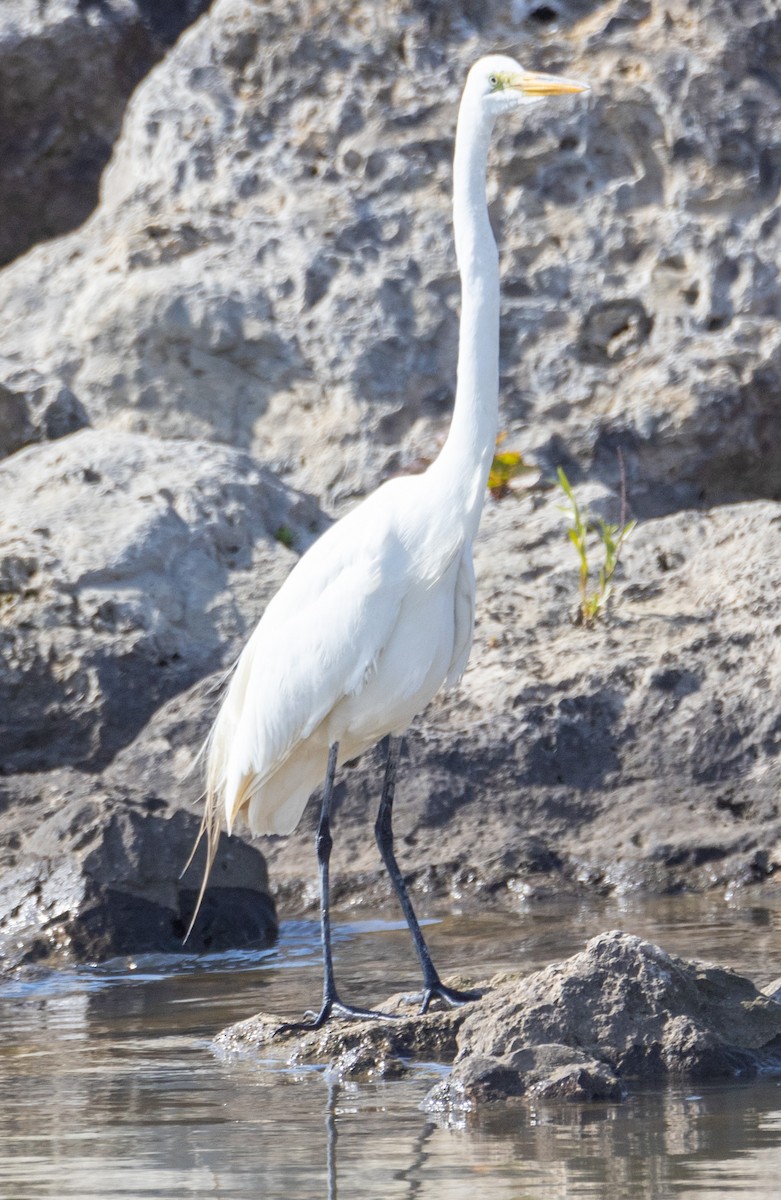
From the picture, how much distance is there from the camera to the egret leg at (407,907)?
4684 millimetres

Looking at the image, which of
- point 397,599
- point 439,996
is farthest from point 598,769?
point 439,996

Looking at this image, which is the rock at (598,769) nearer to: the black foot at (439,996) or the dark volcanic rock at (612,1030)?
Answer: the black foot at (439,996)

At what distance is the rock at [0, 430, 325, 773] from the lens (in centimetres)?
783

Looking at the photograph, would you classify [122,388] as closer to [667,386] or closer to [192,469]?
[192,469]

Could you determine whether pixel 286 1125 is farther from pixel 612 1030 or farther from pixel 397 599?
pixel 397 599

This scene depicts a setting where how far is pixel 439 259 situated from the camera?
A: 986 centimetres

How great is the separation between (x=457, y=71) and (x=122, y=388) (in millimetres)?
2724

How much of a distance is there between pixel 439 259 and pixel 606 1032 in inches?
262

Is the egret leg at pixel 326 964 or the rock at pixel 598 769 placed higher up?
the rock at pixel 598 769

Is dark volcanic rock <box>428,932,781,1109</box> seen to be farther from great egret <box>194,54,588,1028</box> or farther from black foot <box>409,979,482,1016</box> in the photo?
great egret <box>194,54,588,1028</box>

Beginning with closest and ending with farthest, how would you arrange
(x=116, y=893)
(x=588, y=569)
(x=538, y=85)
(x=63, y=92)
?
(x=538, y=85)
(x=116, y=893)
(x=588, y=569)
(x=63, y=92)

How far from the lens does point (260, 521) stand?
8.78m

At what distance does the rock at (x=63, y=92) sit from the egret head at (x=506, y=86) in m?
8.40

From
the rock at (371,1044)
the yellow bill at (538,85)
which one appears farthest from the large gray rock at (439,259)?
the rock at (371,1044)
